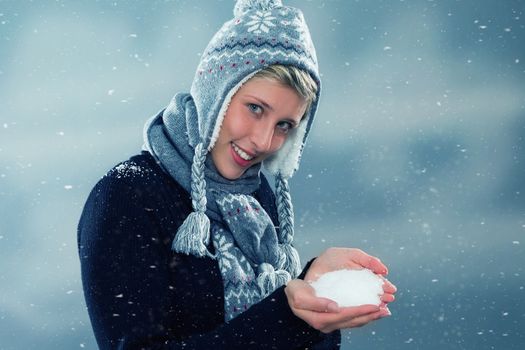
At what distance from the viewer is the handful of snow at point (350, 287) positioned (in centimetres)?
197

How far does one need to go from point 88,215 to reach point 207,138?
1.62 feet

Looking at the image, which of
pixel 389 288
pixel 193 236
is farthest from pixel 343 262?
pixel 193 236

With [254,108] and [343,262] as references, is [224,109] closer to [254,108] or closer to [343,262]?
[254,108]

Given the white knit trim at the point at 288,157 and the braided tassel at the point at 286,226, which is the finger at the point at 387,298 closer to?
the braided tassel at the point at 286,226

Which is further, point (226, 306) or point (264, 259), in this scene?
point (264, 259)

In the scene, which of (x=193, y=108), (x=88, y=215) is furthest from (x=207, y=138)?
(x=88, y=215)

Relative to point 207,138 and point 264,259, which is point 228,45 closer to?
point 207,138

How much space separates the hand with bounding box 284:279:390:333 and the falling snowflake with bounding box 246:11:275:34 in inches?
39.2

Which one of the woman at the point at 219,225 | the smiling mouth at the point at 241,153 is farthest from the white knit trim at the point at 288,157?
the smiling mouth at the point at 241,153

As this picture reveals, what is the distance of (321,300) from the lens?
1.84m

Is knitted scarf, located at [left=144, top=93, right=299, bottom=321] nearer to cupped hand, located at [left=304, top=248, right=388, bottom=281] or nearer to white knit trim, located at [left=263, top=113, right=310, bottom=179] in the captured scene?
white knit trim, located at [left=263, top=113, right=310, bottom=179]

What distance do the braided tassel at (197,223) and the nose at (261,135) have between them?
183mm

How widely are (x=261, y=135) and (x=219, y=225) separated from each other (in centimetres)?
39

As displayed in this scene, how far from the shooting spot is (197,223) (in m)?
2.30
